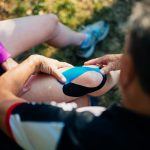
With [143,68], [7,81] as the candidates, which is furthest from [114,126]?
[7,81]

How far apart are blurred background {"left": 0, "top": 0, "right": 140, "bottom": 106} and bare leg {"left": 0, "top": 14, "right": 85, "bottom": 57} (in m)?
0.34

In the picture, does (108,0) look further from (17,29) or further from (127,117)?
(127,117)

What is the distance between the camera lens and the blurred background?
3.30 meters

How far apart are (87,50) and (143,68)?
76.5 inches

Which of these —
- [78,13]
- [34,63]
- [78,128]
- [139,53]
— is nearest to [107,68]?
[34,63]

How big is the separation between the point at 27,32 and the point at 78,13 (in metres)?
1.00

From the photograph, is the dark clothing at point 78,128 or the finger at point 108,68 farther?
the finger at point 108,68

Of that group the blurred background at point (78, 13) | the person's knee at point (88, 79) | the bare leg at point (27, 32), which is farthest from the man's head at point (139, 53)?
the blurred background at point (78, 13)

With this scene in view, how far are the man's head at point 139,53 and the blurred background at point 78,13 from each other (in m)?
1.89

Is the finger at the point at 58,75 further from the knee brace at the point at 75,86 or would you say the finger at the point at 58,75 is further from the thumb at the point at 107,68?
the thumb at the point at 107,68

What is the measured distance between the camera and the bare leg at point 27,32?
2.48 meters

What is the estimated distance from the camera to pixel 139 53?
1.31m

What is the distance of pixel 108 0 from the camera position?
11.9 ft

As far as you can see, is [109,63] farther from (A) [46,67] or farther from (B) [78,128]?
(B) [78,128]
